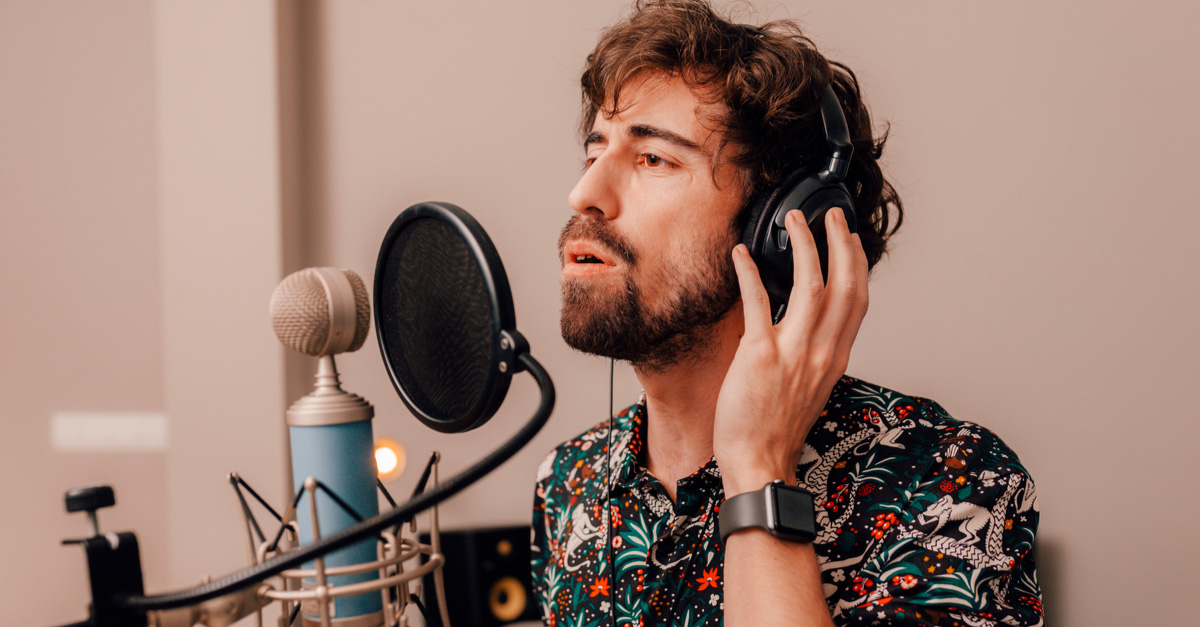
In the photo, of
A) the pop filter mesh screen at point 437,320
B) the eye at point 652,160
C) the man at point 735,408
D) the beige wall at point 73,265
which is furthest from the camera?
the beige wall at point 73,265

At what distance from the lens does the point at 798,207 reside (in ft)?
2.99

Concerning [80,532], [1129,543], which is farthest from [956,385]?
[80,532]

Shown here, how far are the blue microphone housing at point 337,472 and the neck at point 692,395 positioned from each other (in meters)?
0.65

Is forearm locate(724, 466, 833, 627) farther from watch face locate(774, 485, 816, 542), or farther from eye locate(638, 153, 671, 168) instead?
eye locate(638, 153, 671, 168)

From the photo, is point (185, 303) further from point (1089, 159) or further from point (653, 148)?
point (1089, 159)

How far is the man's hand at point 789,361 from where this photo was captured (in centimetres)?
82

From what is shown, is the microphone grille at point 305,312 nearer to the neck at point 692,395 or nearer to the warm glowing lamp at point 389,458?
the neck at point 692,395

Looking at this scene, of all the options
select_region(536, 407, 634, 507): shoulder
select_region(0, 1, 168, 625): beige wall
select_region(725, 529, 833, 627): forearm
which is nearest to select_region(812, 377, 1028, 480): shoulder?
select_region(725, 529, 833, 627): forearm

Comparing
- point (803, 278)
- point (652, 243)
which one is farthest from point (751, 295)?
point (652, 243)

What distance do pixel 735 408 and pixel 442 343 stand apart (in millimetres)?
435

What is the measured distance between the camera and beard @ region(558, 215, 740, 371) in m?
0.99

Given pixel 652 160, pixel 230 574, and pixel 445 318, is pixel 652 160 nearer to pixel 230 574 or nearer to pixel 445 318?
pixel 445 318

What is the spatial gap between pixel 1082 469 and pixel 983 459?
496 mm

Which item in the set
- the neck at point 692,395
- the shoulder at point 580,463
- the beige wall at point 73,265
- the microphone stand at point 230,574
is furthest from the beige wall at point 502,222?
the microphone stand at point 230,574
